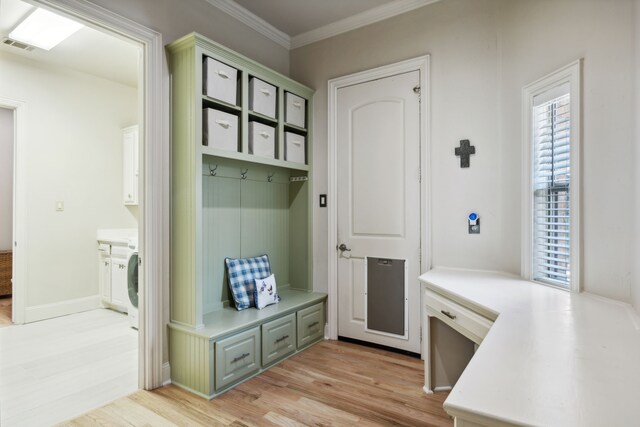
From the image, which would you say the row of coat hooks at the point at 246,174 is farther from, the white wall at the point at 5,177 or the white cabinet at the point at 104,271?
the white wall at the point at 5,177

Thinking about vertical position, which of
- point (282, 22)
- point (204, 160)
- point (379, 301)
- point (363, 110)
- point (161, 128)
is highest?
point (282, 22)

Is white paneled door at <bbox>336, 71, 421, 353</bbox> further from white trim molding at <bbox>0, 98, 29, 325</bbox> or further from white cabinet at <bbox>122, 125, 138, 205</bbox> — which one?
white trim molding at <bbox>0, 98, 29, 325</bbox>

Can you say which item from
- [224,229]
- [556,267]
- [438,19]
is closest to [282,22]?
[438,19]

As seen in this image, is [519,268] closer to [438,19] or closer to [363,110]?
[363,110]

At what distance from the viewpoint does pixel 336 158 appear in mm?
3213

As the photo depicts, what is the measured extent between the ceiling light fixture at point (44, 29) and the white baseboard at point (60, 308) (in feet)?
8.60

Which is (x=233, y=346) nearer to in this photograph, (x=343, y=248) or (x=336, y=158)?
(x=343, y=248)

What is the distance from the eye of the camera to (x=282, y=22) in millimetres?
3189

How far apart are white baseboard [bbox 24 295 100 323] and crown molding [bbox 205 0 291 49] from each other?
11.5 ft

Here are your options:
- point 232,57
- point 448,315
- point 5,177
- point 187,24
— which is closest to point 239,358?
point 448,315

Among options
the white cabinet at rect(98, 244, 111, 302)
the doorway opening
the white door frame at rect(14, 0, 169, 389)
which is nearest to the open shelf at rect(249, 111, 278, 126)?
the white door frame at rect(14, 0, 169, 389)

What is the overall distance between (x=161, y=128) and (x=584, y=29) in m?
2.46

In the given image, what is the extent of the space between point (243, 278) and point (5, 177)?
4622 mm

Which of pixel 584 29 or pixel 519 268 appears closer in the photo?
pixel 584 29
